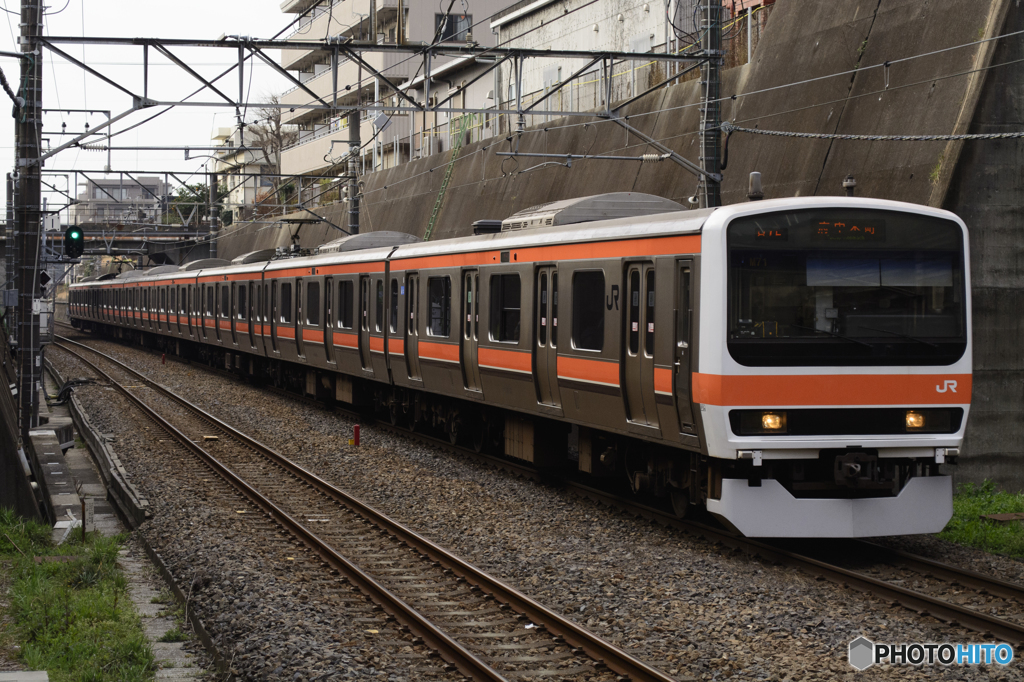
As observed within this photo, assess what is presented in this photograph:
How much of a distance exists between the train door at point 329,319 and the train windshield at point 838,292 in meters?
12.7

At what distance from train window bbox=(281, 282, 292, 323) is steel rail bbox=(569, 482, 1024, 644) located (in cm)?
→ 1379

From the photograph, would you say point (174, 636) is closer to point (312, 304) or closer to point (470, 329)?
point (470, 329)

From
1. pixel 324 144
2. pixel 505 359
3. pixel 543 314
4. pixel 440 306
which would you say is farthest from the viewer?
pixel 324 144

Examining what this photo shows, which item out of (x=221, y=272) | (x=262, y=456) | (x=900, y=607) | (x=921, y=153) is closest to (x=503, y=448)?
(x=262, y=456)

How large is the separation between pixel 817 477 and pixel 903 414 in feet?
2.74

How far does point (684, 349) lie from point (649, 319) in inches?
30.3

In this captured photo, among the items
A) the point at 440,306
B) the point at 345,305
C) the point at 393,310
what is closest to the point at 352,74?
the point at 345,305

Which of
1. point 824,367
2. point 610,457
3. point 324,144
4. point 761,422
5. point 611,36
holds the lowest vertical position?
point 610,457

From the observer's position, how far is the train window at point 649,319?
401 inches

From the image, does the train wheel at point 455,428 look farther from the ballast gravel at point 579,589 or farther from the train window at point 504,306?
the train window at point 504,306

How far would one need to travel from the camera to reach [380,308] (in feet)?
60.0

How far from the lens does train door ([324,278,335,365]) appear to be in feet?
68.3

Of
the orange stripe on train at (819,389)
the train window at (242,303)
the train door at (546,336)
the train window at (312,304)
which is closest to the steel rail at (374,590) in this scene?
the orange stripe on train at (819,389)

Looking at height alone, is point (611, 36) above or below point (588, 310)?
above
